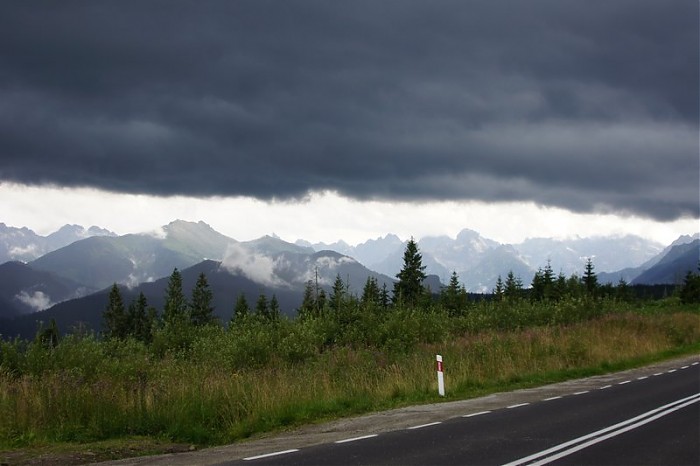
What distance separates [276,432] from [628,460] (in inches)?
264

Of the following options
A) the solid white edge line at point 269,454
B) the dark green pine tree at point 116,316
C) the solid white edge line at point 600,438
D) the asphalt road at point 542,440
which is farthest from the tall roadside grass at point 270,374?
the dark green pine tree at point 116,316

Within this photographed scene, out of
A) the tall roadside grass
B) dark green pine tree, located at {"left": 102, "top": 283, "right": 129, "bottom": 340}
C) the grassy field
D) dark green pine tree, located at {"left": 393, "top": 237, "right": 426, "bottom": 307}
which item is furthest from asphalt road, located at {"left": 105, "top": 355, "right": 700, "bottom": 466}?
dark green pine tree, located at {"left": 102, "top": 283, "right": 129, "bottom": 340}

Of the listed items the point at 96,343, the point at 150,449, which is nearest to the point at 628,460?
the point at 150,449

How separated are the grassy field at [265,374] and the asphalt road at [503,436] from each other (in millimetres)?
1426

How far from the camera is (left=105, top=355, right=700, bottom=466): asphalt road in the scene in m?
9.48

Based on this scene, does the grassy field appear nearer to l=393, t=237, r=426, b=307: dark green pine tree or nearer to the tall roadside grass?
the tall roadside grass

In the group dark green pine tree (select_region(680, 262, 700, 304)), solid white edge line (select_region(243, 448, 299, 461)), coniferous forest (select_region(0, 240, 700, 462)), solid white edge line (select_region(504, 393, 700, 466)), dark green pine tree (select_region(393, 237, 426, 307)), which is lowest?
solid white edge line (select_region(504, 393, 700, 466))

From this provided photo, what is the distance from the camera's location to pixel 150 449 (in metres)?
11.3

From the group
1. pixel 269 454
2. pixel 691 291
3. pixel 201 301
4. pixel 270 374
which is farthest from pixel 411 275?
pixel 269 454

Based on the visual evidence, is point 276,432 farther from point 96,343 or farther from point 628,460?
point 96,343

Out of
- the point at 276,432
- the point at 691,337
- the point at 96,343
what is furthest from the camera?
the point at 691,337

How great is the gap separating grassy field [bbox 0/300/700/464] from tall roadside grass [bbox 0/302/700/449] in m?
0.04

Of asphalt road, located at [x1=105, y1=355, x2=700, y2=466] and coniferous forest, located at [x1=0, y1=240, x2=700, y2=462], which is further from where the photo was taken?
coniferous forest, located at [x1=0, y1=240, x2=700, y2=462]

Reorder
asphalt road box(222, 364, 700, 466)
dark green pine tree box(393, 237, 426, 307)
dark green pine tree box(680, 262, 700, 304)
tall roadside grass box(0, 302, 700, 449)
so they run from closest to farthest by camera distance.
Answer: asphalt road box(222, 364, 700, 466) < tall roadside grass box(0, 302, 700, 449) < dark green pine tree box(680, 262, 700, 304) < dark green pine tree box(393, 237, 426, 307)
